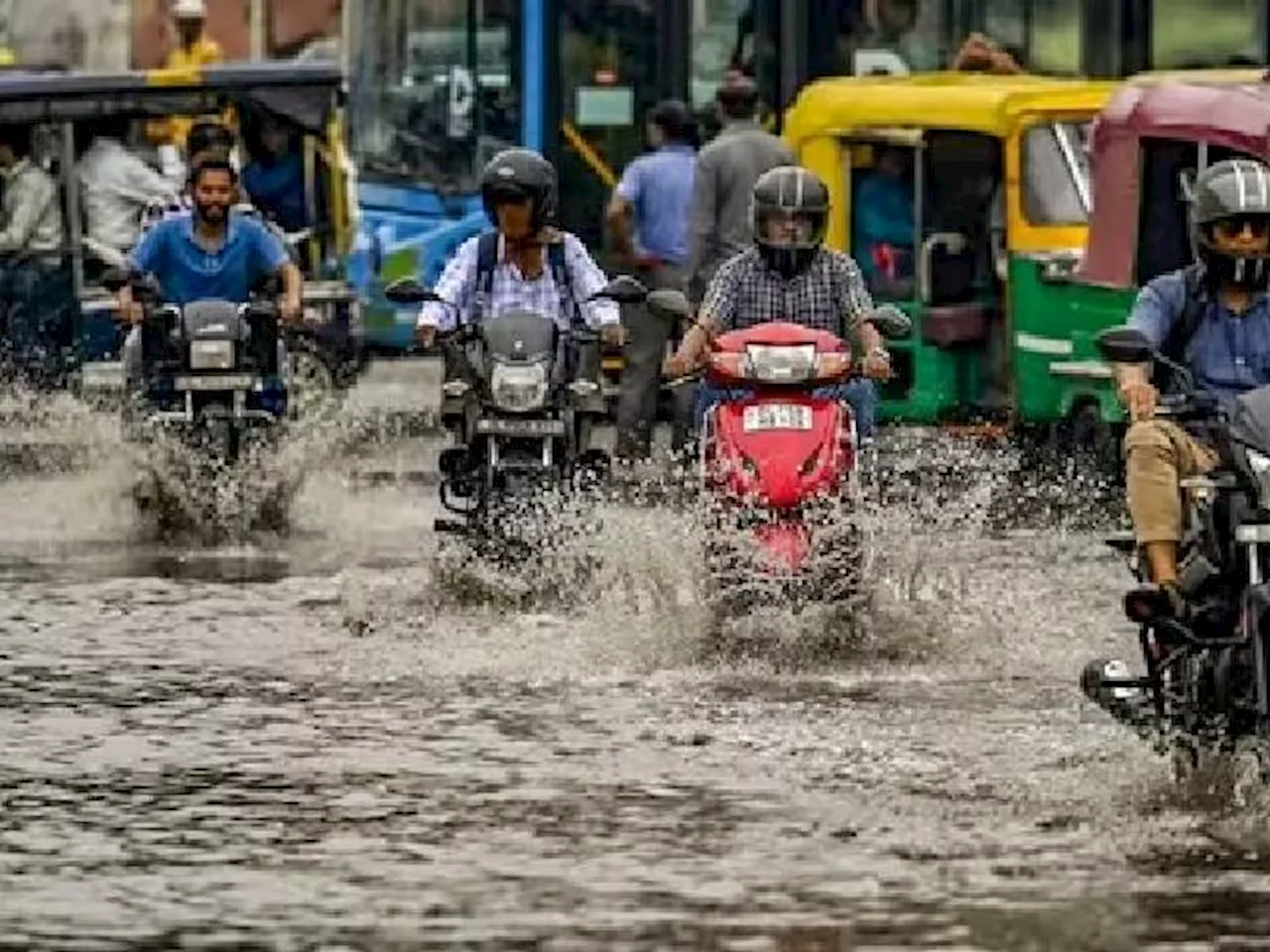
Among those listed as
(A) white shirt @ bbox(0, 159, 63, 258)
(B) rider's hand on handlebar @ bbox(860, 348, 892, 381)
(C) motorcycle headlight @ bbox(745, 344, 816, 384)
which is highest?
(C) motorcycle headlight @ bbox(745, 344, 816, 384)

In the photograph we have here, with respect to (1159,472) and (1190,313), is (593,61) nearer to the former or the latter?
(1190,313)

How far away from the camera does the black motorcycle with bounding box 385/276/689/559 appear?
52.6 ft

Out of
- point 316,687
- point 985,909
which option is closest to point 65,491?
point 316,687

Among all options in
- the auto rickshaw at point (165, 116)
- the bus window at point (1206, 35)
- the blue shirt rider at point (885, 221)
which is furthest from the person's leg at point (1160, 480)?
the bus window at point (1206, 35)

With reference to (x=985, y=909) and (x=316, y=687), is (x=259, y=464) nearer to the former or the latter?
(x=316, y=687)

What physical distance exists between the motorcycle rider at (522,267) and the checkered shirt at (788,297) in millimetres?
852

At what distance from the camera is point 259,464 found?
61.8 ft

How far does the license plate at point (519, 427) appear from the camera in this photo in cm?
1605

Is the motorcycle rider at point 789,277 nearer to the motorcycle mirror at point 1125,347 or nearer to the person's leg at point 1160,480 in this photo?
the person's leg at point 1160,480

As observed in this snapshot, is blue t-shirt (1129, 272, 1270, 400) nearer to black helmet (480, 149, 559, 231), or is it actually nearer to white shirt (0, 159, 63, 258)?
black helmet (480, 149, 559, 231)

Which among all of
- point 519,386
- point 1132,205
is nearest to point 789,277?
point 519,386

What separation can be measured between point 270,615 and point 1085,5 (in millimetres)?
12372

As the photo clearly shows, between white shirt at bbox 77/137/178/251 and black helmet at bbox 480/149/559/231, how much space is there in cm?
873

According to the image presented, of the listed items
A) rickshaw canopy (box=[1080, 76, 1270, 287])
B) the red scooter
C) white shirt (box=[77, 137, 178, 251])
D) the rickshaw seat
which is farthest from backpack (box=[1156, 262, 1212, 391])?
white shirt (box=[77, 137, 178, 251])
